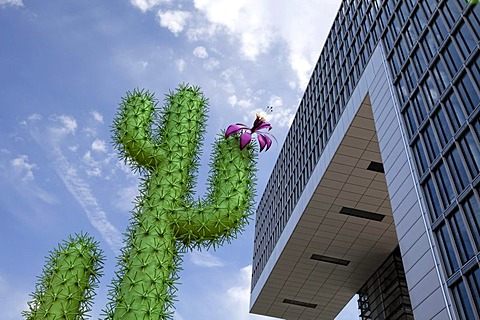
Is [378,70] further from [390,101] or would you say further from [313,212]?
[313,212]

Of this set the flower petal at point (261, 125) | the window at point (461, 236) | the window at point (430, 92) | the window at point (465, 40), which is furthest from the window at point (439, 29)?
the flower petal at point (261, 125)

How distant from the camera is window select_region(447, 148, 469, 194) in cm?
1512

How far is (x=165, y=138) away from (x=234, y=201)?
2.15 metres

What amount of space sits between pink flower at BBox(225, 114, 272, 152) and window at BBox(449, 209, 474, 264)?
22.3 ft

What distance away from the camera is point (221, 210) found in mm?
9172

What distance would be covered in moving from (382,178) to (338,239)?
6.61 meters

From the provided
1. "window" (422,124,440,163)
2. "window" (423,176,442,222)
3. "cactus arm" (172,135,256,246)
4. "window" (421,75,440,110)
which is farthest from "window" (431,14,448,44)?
"cactus arm" (172,135,256,246)

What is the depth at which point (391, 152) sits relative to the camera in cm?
2008

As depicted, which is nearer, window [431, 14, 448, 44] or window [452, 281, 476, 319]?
window [452, 281, 476, 319]

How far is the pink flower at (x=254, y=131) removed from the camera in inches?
416

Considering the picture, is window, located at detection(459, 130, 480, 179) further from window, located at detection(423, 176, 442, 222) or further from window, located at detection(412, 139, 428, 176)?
window, located at detection(412, 139, 428, 176)

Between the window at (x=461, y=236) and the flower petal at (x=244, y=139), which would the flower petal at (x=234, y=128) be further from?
the window at (x=461, y=236)

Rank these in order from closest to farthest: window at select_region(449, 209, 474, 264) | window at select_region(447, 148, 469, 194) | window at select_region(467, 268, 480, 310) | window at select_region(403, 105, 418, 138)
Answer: window at select_region(467, 268, 480, 310) → window at select_region(449, 209, 474, 264) → window at select_region(447, 148, 469, 194) → window at select_region(403, 105, 418, 138)

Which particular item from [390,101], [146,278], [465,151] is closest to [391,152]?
[390,101]
